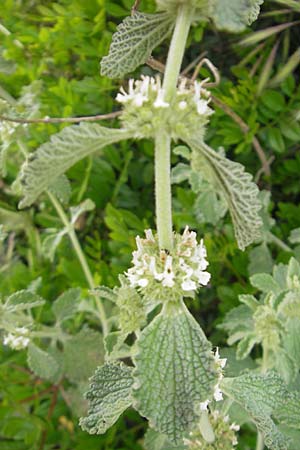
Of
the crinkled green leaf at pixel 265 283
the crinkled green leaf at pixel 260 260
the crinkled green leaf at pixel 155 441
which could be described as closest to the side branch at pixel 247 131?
the crinkled green leaf at pixel 260 260

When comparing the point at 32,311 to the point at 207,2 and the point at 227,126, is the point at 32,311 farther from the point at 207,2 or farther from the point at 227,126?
the point at 207,2

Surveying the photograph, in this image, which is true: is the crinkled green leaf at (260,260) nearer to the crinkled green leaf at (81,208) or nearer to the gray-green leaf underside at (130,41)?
the crinkled green leaf at (81,208)

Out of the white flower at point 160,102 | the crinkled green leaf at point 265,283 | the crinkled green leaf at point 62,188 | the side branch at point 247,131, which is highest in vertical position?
the side branch at point 247,131

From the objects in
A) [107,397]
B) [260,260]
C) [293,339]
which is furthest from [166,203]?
[260,260]

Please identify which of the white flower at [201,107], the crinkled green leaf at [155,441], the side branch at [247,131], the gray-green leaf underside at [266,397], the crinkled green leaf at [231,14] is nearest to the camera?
the crinkled green leaf at [231,14]

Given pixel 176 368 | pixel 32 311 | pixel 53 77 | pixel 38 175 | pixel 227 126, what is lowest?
pixel 176 368

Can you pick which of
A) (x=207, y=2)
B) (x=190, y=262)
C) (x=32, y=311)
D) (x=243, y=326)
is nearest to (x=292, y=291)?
(x=243, y=326)
